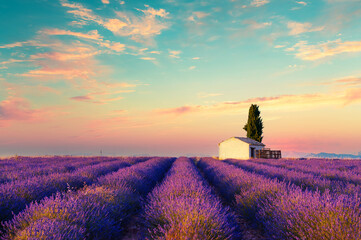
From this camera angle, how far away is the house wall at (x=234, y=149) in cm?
3036

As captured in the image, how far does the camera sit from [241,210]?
5.10 metres

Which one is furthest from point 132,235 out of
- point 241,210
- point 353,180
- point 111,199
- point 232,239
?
point 353,180

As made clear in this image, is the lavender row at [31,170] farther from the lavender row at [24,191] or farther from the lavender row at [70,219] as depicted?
the lavender row at [70,219]

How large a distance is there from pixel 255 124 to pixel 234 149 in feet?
26.6

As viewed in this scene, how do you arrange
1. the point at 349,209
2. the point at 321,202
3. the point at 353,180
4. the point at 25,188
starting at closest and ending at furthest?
the point at 349,209 → the point at 321,202 → the point at 25,188 → the point at 353,180

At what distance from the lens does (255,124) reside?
38.0m

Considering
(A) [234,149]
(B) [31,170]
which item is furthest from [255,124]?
(B) [31,170]

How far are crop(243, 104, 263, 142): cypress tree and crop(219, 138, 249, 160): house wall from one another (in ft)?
20.6

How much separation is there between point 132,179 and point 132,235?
2.65 metres

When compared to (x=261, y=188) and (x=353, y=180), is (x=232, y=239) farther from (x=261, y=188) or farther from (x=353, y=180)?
(x=353, y=180)

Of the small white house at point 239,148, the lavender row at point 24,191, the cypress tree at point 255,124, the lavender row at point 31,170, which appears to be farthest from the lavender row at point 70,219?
the cypress tree at point 255,124

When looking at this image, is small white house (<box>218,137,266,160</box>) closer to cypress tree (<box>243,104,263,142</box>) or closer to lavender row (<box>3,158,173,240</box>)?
cypress tree (<box>243,104,263,142</box>)

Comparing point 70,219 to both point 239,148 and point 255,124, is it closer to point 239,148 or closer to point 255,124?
point 239,148

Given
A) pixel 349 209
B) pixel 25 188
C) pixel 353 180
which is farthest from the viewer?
pixel 353 180
